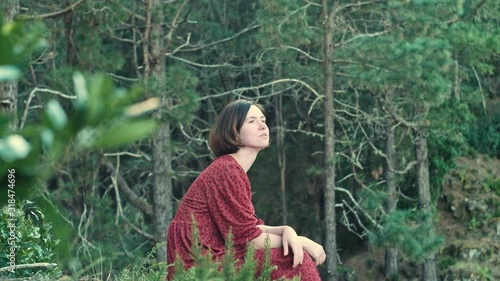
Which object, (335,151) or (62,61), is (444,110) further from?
(62,61)

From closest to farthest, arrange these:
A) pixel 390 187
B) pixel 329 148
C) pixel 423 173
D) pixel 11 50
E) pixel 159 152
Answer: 1. pixel 11 50
2. pixel 159 152
3. pixel 329 148
4. pixel 423 173
5. pixel 390 187

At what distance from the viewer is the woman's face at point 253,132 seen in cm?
395

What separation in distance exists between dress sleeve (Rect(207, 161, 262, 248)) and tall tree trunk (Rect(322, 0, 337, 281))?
43.4 ft

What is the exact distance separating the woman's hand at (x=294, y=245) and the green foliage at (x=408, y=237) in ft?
39.6

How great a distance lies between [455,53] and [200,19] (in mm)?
5974

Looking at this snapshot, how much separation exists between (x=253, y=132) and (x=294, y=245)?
0.46 meters

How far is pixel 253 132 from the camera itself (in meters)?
3.96

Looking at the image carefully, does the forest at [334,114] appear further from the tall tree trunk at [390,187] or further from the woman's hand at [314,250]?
the woman's hand at [314,250]

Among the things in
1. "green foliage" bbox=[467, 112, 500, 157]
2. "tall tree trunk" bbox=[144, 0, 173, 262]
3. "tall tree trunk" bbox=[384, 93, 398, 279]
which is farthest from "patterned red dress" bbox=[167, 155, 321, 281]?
"green foliage" bbox=[467, 112, 500, 157]

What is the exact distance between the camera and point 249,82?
21891mm

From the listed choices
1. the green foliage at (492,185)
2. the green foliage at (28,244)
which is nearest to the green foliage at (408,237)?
the green foliage at (492,185)

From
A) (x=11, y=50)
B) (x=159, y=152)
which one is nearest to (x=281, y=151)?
(x=159, y=152)

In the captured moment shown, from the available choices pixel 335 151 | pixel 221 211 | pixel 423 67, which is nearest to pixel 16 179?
pixel 221 211

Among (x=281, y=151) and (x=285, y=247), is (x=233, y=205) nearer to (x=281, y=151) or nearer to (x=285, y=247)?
(x=285, y=247)
